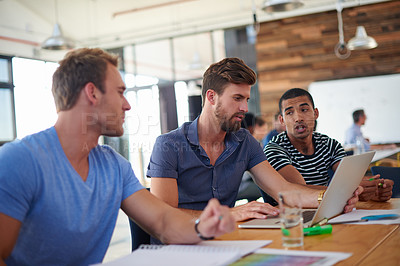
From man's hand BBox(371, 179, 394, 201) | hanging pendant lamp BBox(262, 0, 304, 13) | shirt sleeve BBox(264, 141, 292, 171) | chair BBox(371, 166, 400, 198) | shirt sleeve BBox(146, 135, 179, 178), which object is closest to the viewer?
man's hand BBox(371, 179, 394, 201)

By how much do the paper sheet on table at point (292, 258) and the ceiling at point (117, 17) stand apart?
7350mm

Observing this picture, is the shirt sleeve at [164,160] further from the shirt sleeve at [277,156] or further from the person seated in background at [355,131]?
the person seated in background at [355,131]

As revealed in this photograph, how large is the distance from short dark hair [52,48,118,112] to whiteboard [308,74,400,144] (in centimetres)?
728

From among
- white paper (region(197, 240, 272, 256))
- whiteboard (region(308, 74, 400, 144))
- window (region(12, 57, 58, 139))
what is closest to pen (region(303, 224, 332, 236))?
white paper (region(197, 240, 272, 256))

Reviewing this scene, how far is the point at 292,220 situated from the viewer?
3.92 ft

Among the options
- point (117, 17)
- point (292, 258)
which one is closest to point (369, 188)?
point (292, 258)

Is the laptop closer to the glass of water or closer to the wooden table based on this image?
the wooden table

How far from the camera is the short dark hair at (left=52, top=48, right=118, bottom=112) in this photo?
4.59ft

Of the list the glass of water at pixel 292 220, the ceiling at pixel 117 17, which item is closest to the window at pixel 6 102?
the ceiling at pixel 117 17

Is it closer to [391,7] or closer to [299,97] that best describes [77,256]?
[299,97]

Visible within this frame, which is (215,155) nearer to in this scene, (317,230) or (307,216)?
(307,216)

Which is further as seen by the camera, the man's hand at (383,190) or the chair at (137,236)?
the man's hand at (383,190)

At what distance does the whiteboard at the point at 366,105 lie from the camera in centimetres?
784

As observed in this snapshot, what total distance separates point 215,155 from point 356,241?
41.1 inches
